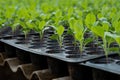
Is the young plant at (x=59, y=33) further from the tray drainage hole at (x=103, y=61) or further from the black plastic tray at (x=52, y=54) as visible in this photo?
the tray drainage hole at (x=103, y=61)

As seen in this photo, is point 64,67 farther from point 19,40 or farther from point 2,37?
point 2,37

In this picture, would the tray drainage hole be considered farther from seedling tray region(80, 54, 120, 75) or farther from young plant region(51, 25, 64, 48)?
young plant region(51, 25, 64, 48)

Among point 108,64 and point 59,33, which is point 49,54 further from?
point 108,64

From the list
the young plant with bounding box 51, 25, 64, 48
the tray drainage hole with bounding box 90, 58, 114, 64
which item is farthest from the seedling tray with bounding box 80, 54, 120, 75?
A: the young plant with bounding box 51, 25, 64, 48

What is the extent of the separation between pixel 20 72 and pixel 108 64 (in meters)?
0.81

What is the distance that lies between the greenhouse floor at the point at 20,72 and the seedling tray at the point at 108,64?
0.21 m

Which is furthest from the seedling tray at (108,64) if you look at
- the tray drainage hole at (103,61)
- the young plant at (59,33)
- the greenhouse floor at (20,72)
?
the young plant at (59,33)

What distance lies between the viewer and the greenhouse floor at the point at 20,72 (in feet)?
5.20

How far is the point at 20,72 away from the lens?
75.1 inches

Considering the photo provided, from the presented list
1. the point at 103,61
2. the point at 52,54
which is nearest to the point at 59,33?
the point at 52,54

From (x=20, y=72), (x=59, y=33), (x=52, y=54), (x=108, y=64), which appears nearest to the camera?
(x=108, y=64)

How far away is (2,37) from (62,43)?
0.59 metres

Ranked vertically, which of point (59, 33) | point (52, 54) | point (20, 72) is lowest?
point (20, 72)

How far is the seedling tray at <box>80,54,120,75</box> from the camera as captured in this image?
1.20 metres
